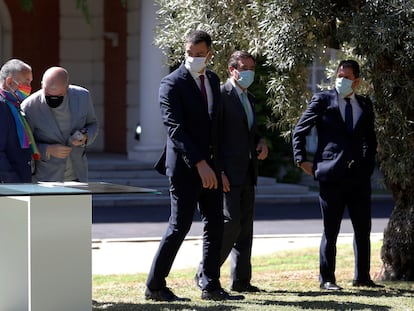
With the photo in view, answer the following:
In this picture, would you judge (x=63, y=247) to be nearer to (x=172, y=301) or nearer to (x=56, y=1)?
(x=172, y=301)

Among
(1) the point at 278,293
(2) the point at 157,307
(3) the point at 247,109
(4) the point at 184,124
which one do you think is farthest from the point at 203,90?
(1) the point at 278,293

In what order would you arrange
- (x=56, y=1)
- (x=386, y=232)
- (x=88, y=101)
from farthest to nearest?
(x=56, y=1)
(x=386, y=232)
(x=88, y=101)

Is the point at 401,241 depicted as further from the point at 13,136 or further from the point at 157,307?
the point at 13,136

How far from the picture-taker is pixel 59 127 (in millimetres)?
8016

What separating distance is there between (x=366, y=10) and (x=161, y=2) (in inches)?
92.1

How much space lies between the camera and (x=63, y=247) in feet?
21.2

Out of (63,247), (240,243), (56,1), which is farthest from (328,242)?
(56,1)

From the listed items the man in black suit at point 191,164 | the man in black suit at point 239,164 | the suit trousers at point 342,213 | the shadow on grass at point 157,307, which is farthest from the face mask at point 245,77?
the shadow on grass at point 157,307

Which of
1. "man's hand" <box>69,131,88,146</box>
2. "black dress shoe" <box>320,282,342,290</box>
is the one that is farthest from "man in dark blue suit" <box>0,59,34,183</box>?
"black dress shoe" <box>320,282,342,290</box>

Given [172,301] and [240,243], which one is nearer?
[172,301]

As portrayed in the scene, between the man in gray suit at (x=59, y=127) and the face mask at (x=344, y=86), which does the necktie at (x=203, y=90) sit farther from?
the face mask at (x=344, y=86)

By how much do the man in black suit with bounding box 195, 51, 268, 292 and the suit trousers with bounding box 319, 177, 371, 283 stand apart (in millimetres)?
622

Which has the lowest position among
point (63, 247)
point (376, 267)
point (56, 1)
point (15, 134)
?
point (376, 267)

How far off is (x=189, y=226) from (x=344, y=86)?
1870 millimetres
